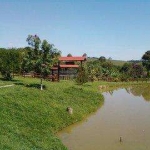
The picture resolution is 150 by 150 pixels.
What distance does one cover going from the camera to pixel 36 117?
95.2ft

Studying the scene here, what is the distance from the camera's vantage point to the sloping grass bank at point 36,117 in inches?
887

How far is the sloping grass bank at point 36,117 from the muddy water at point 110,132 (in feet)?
4.11

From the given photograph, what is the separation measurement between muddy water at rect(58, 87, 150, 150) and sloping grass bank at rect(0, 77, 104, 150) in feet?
4.11

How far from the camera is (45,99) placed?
118 feet

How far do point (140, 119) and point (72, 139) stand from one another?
446 inches

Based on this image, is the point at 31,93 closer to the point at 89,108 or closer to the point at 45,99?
the point at 45,99

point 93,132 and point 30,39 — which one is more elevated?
point 30,39

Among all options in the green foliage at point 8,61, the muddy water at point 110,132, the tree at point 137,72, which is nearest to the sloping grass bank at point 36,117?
the muddy water at point 110,132

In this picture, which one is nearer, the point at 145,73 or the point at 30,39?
the point at 30,39

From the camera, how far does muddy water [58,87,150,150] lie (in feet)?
81.9

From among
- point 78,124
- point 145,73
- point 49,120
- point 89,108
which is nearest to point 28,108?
point 49,120

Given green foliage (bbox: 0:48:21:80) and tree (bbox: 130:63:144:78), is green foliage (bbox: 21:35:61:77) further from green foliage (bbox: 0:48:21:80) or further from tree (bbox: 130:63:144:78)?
tree (bbox: 130:63:144:78)

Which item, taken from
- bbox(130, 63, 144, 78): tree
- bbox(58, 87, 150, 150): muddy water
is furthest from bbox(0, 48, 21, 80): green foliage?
bbox(130, 63, 144, 78): tree

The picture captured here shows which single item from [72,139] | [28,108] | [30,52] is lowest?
[72,139]
